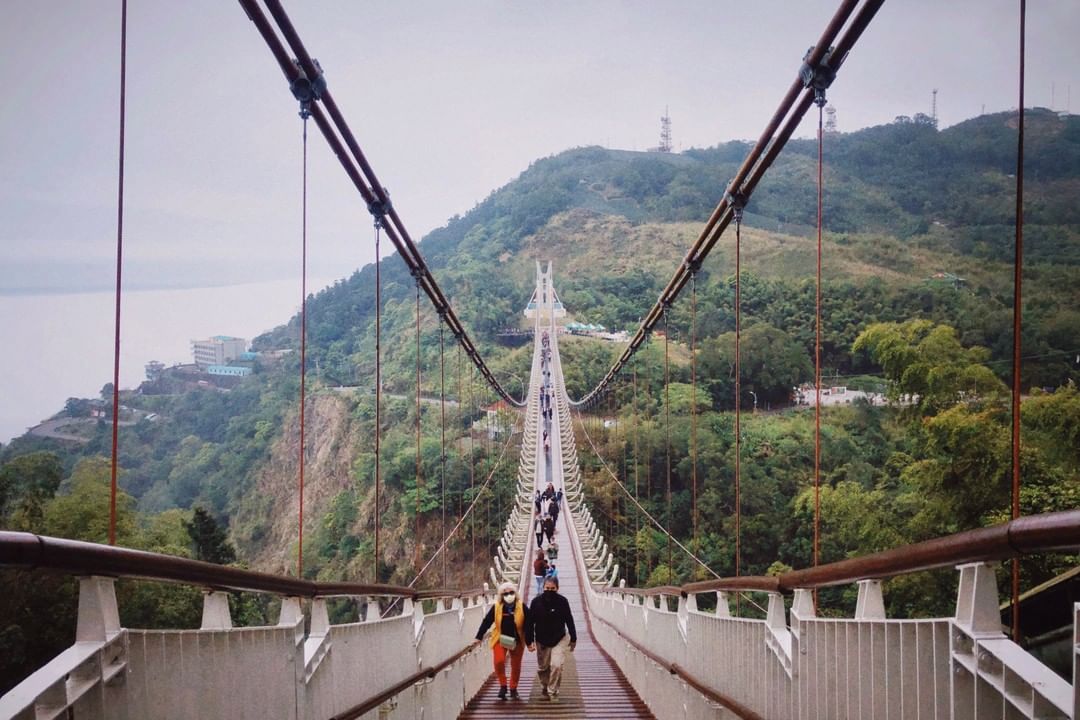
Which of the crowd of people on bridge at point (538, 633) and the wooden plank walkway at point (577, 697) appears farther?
the crowd of people on bridge at point (538, 633)

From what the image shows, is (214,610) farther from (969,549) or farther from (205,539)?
(205,539)

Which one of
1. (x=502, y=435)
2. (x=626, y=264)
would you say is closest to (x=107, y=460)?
(x=502, y=435)

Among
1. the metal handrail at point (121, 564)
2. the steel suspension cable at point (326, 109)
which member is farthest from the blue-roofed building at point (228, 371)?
the metal handrail at point (121, 564)

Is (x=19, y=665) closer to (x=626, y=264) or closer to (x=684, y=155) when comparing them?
(x=626, y=264)

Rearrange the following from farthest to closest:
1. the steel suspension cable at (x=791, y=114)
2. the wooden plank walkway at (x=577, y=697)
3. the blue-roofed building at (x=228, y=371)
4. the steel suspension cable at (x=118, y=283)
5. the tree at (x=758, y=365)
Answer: the tree at (x=758, y=365), the blue-roofed building at (x=228, y=371), the wooden plank walkway at (x=577, y=697), the steel suspension cable at (x=791, y=114), the steel suspension cable at (x=118, y=283)

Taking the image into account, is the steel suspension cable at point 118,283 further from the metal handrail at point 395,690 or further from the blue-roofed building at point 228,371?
the blue-roofed building at point 228,371

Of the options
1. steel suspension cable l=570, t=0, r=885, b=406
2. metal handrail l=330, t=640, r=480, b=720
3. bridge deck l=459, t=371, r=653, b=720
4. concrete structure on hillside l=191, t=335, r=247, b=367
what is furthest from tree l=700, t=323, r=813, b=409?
metal handrail l=330, t=640, r=480, b=720

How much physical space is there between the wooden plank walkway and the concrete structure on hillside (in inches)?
463

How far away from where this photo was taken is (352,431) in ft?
127

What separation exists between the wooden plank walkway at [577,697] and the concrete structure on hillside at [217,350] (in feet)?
38.6

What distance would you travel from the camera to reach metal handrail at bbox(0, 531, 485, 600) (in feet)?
5.51

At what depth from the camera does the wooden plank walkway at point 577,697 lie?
6523 millimetres

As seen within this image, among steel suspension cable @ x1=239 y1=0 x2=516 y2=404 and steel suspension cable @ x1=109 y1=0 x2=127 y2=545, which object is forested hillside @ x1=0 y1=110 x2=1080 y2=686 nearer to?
steel suspension cable @ x1=109 y1=0 x2=127 y2=545

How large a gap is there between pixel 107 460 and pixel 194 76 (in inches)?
98.0
